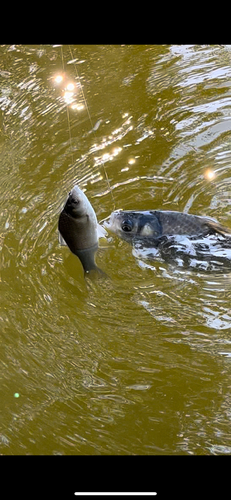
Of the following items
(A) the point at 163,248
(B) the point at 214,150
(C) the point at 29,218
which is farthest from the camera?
(B) the point at 214,150

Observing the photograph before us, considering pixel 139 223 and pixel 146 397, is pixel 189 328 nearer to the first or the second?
pixel 146 397

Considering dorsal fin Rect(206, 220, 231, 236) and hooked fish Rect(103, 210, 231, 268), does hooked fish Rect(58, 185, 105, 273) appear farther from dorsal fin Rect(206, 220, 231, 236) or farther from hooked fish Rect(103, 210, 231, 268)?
dorsal fin Rect(206, 220, 231, 236)

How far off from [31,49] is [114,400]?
434 cm

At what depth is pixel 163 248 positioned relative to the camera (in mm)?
3818

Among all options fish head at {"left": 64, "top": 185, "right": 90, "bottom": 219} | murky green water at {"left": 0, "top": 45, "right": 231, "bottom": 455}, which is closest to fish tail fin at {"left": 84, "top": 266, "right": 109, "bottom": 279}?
murky green water at {"left": 0, "top": 45, "right": 231, "bottom": 455}

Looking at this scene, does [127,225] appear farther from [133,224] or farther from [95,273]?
[95,273]

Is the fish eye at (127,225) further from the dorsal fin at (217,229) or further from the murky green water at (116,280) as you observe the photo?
the dorsal fin at (217,229)

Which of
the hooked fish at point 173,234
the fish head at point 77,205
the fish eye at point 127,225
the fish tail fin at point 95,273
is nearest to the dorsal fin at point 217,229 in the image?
the hooked fish at point 173,234

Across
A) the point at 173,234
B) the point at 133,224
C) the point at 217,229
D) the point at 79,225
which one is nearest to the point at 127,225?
the point at 133,224

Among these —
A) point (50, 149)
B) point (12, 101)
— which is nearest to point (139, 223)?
point (50, 149)

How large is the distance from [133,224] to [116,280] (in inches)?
13.9

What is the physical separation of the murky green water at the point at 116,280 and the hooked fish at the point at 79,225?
51 cm

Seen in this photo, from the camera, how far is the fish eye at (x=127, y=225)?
12.8 feet

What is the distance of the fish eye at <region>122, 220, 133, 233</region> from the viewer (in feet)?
12.8
